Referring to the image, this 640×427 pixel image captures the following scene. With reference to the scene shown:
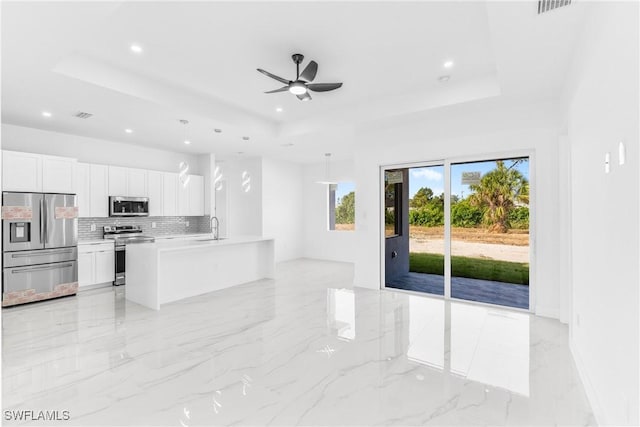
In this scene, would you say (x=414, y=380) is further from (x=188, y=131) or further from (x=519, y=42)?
(x=188, y=131)

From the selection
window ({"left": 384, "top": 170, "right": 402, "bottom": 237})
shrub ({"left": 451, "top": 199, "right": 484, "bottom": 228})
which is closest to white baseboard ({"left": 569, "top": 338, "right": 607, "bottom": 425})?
shrub ({"left": 451, "top": 199, "right": 484, "bottom": 228})

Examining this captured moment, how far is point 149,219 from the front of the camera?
7.07 m

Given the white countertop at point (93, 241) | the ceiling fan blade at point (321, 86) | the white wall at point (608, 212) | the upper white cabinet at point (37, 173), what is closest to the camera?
the white wall at point (608, 212)

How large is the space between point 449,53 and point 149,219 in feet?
21.2

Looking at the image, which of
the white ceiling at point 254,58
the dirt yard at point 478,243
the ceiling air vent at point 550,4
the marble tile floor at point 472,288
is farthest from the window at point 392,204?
the ceiling air vent at point 550,4

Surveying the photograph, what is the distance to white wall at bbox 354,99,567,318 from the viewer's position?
13.8 ft

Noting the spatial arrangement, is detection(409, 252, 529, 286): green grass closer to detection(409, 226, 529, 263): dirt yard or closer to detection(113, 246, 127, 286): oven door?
detection(409, 226, 529, 263): dirt yard

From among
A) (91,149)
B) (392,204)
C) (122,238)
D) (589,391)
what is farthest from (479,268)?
(91,149)

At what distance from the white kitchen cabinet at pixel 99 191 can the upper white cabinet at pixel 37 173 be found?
52cm

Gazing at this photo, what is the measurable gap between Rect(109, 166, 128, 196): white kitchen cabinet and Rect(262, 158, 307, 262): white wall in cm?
312

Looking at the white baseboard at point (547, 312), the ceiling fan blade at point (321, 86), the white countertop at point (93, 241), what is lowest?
the white baseboard at point (547, 312)

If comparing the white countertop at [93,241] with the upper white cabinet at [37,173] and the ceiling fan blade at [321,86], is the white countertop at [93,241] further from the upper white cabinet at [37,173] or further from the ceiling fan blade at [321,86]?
the ceiling fan blade at [321,86]

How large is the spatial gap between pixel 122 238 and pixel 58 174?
150cm

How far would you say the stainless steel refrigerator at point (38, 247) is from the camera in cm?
469
